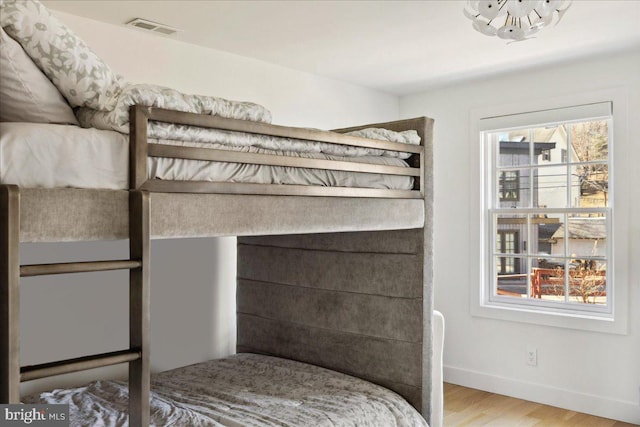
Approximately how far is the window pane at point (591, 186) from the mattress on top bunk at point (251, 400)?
2.22 meters

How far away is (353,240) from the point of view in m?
3.02

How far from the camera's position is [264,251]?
3445mm

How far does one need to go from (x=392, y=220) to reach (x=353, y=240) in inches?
20.4

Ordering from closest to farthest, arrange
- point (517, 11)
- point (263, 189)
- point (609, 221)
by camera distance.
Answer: point (263, 189), point (517, 11), point (609, 221)

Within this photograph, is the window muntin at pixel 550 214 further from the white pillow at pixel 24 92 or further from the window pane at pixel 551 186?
the white pillow at pixel 24 92

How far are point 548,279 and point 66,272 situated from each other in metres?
3.68

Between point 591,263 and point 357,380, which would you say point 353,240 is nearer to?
point 357,380

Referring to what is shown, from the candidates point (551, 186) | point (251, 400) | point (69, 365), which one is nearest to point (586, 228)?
point (551, 186)

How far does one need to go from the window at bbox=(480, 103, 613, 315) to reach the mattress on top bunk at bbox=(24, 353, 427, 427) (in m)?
2.01

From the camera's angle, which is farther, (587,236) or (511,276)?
(511,276)

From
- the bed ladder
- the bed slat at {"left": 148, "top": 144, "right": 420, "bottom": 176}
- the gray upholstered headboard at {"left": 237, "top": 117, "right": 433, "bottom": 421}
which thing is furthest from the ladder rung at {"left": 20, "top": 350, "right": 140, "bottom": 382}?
the gray upholstered headboard at {"left": 237, "top": 117, "right": 433, "bottom": 421}

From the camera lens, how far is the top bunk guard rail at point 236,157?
1.62m

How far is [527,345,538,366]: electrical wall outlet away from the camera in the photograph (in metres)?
4.13

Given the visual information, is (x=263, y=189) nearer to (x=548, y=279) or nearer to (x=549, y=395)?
(x=548, y=279)
